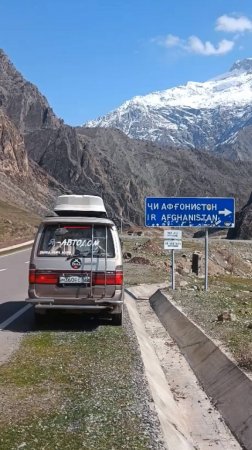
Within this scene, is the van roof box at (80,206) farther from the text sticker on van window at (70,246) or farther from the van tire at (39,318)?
the van tire at (39,318)

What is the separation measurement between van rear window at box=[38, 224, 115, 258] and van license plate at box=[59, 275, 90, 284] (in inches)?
16.8

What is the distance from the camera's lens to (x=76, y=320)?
13.5m

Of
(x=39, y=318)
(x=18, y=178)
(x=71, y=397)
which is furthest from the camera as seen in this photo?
(x=18, y=178)

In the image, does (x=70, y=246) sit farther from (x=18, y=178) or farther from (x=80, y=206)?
(x=18, y=178)

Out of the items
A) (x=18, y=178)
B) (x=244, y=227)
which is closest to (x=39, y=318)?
(x=244, y=227)

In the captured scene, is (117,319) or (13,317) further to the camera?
(13,317)

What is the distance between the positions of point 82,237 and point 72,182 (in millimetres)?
181511

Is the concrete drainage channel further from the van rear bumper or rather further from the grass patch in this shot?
the van rear bumper

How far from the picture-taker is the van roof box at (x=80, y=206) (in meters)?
15.6

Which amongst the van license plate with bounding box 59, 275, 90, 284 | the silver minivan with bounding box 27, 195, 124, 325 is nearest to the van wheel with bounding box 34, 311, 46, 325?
the silver minivan with bounding box 27, 195, 124, 325

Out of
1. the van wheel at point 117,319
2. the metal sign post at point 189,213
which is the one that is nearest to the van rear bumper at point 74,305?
the van wheel at point 117,319

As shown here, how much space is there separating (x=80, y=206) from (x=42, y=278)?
14.4 feet

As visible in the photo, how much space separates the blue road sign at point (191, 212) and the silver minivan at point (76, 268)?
8471 millimetres

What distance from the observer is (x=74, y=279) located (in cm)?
1177
